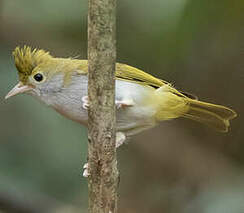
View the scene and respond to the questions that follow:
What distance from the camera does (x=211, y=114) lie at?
158 inches

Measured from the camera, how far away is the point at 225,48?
4.49m

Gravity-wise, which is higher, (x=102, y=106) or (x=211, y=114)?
(x=211, y=114)

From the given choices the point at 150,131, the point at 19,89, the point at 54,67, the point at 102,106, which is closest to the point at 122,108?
the point at 54,67

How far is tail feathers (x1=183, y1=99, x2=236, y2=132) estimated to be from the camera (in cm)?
396

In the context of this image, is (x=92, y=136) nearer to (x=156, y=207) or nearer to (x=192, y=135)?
(x=156, y=207)

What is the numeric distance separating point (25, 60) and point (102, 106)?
3.44ft

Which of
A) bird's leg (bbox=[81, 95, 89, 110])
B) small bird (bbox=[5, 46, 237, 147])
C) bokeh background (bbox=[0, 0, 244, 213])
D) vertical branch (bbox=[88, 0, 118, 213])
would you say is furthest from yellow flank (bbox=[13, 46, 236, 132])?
vertical branch (bbox=[88, 0, 118, 213])

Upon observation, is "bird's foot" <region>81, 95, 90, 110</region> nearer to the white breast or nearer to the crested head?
the white breast

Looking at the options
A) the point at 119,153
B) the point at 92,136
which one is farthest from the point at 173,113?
the point at 119,153

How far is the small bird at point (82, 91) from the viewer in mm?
3574

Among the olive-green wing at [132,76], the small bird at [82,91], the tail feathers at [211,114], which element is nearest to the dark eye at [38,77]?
the small bird at [82,91]

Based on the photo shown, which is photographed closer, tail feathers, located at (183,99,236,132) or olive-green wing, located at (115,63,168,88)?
olive-green wing, located at (115,63,168,88)

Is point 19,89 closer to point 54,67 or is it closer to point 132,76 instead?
point 54,67

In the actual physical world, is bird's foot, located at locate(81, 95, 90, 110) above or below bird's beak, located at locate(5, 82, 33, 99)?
below
